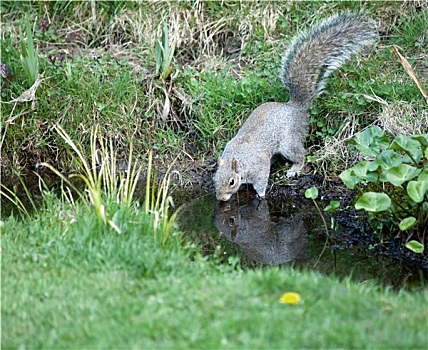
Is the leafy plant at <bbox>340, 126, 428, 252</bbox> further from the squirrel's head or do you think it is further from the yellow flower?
the yellow flower

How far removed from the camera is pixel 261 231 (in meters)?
5.16

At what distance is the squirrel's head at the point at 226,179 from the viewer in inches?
219

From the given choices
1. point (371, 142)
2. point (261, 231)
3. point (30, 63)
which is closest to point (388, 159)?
point (371, 142)

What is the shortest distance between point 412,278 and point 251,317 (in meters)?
1.59

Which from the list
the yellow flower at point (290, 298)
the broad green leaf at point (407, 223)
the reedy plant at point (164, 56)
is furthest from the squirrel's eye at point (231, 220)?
the yellow flower at point (290, 298)

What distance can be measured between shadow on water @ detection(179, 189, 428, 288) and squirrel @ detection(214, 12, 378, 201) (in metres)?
A: 0.39

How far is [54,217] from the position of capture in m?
4.23

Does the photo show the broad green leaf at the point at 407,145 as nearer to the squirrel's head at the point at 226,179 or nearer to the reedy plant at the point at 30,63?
the squirrel's head at the point at 226,179

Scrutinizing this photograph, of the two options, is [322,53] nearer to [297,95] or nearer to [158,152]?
[297,95]

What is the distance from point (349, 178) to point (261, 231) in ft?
2.90

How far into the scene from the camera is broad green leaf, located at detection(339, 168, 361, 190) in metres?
4.55

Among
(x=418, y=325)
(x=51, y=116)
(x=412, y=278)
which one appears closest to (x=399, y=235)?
(x=412, y=278)

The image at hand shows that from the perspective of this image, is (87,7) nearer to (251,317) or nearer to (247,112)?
(247,112)

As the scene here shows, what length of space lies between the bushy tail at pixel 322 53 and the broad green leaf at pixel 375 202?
72.1 inches
